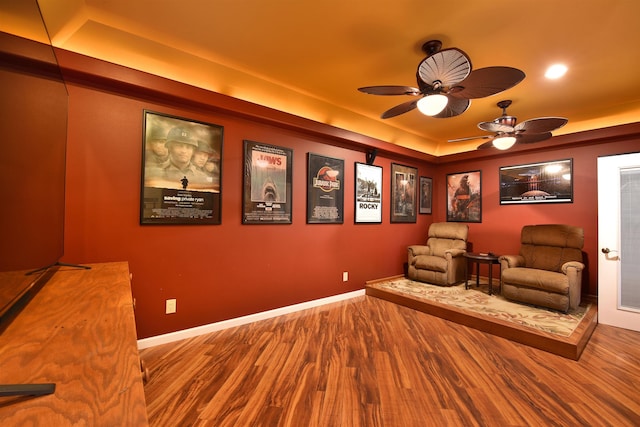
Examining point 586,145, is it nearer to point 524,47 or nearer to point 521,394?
point 524,47

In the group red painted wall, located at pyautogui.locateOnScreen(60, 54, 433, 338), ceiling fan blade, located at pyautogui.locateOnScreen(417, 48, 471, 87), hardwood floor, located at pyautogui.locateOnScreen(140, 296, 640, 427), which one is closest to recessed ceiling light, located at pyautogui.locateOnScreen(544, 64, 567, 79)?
ceiling fan blade, located at pyautogui.locateOnScreen(417, 48, 471, 87)

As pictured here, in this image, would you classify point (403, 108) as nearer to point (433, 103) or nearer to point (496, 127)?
point (433, 103)

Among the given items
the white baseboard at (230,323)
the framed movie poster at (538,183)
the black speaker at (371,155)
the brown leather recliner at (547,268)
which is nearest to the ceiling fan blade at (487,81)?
the black speaker at (371,155)

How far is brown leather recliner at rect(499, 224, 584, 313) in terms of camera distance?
10.9 ft

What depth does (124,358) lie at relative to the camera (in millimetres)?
776

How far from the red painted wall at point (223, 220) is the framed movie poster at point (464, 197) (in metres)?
0.42

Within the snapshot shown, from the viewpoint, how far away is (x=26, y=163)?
117 centimetres

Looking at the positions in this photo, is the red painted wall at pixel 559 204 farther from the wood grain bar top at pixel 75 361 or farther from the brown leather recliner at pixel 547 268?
Answer: the wood grain bar top at pixel 75 361

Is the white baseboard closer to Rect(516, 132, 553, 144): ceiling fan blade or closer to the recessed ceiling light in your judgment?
Rect(516, 132, 553, 144): ceiling fan blade

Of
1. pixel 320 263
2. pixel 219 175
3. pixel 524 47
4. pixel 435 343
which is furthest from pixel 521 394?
pixel 219 175

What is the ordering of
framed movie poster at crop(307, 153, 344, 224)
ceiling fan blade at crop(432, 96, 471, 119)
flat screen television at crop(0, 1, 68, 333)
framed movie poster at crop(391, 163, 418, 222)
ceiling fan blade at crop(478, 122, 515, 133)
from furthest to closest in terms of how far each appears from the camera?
framed movie poster at crop(391, 163, 418, 222), framed movie poster at crop(307, 153, 344, 224), ceiling fan blade at crop(478, 122, 515, 133), ceiling fan blade at crop(432, 96, 471, 119), flat screen television at crop(0, 1, 68, 333)

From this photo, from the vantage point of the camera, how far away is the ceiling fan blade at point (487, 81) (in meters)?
1.91

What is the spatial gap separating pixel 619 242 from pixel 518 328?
1.75 meters

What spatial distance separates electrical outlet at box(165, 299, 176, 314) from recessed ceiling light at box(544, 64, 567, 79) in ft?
14.5
